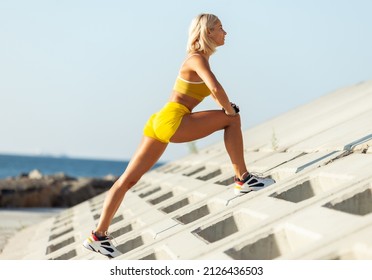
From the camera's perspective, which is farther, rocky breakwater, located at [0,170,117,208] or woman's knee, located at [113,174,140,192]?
rocky breakwater, located at [0,170,117,208]

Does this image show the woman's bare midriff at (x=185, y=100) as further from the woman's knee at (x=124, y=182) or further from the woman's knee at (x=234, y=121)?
the woman's knee at (x=124, y=182)

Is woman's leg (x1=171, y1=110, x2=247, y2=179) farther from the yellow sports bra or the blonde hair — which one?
the blonde hair

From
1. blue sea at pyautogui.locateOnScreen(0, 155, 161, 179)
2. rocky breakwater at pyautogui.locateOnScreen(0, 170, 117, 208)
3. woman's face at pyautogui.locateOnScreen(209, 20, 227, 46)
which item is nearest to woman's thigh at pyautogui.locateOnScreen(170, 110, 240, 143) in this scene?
woman's face at pyautogui.locateOnScreen(209, 20, 227, 46)

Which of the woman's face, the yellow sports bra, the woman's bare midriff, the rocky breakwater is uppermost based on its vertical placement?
the rocky breakwater

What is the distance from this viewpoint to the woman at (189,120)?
5.49 meters

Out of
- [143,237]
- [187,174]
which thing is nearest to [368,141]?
[143,237]

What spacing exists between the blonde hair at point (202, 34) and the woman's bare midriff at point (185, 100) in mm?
392

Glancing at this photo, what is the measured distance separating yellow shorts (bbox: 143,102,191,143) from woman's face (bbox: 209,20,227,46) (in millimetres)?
605

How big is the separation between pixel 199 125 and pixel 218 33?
30.2 inches

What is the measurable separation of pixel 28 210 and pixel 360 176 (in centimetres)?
1494

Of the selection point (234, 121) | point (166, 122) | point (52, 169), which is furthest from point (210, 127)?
point (52, 169)

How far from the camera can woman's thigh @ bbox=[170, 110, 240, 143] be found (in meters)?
5.49

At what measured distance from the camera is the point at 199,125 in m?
5.50

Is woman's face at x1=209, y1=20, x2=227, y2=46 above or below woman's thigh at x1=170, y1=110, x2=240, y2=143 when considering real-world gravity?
above
